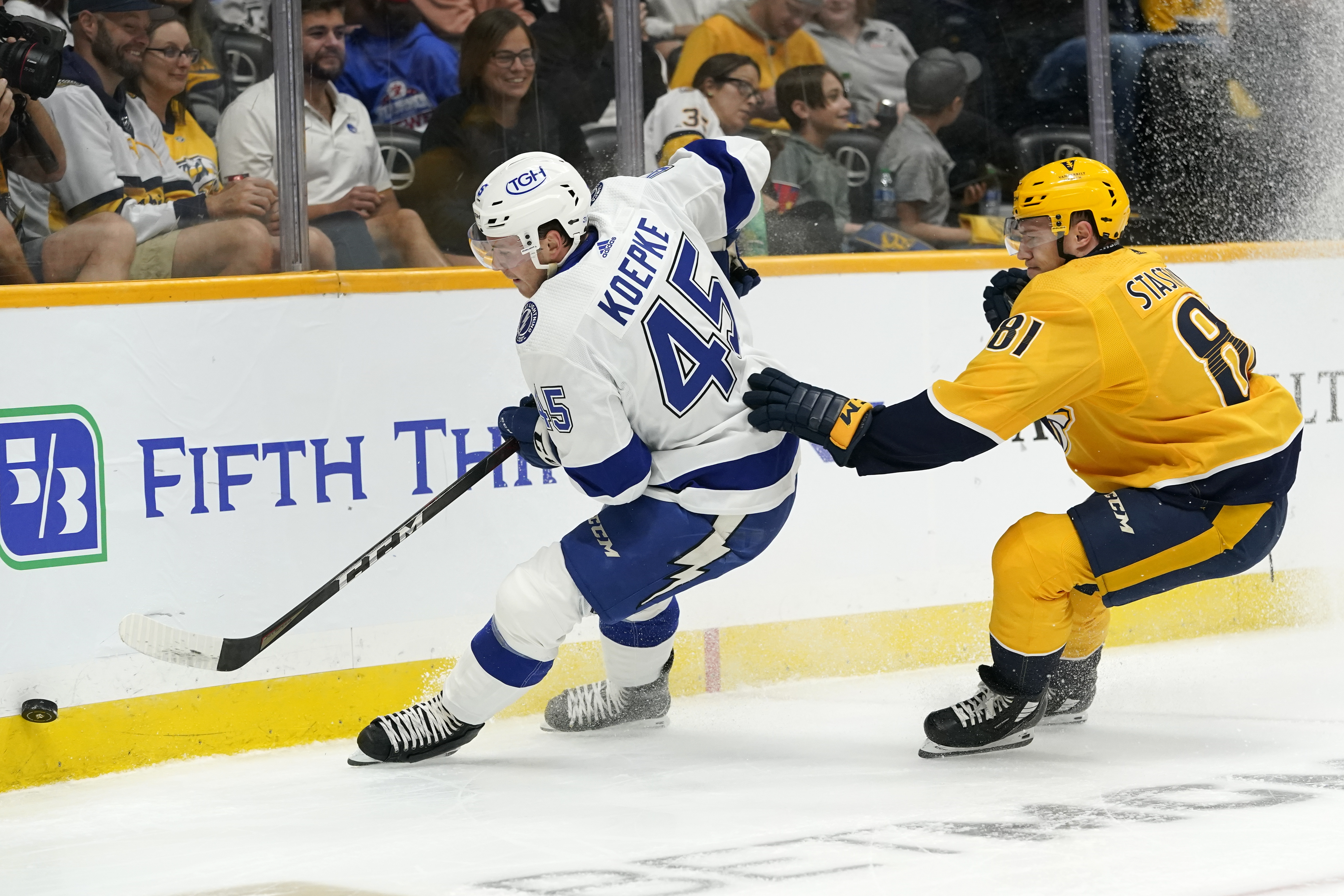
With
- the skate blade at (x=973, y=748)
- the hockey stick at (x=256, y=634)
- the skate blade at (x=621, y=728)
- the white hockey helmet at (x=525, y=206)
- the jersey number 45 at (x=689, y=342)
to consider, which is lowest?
the skate blade at (x=621, y=728)

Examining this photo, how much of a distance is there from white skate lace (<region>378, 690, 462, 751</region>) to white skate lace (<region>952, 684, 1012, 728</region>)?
1042 millimetres

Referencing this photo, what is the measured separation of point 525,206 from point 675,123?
52.0 inches

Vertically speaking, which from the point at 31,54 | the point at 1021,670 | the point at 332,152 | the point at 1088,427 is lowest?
the point at 1021,670

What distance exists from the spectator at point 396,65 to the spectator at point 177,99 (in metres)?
0.39

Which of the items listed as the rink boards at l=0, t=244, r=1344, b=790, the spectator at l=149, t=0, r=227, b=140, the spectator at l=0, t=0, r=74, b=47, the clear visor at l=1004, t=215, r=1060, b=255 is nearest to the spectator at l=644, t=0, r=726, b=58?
the rink boards at l=0, t=244, r=1344, b=790

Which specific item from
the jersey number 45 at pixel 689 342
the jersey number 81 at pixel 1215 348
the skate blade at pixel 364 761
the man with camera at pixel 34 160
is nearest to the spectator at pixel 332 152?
the man with camera at pixel 34 160

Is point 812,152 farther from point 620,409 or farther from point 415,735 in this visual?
point 415,735

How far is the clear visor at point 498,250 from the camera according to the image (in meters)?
2.90

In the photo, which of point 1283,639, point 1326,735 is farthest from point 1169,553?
point 1283,639

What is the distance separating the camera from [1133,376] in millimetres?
2951

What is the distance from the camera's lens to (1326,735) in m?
3.15

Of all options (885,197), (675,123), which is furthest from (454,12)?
(885,197)

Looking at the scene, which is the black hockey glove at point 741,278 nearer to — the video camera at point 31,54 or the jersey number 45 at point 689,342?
the jersey number 45 at point 689,342

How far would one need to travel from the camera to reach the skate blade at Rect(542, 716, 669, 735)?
347 centimetres
